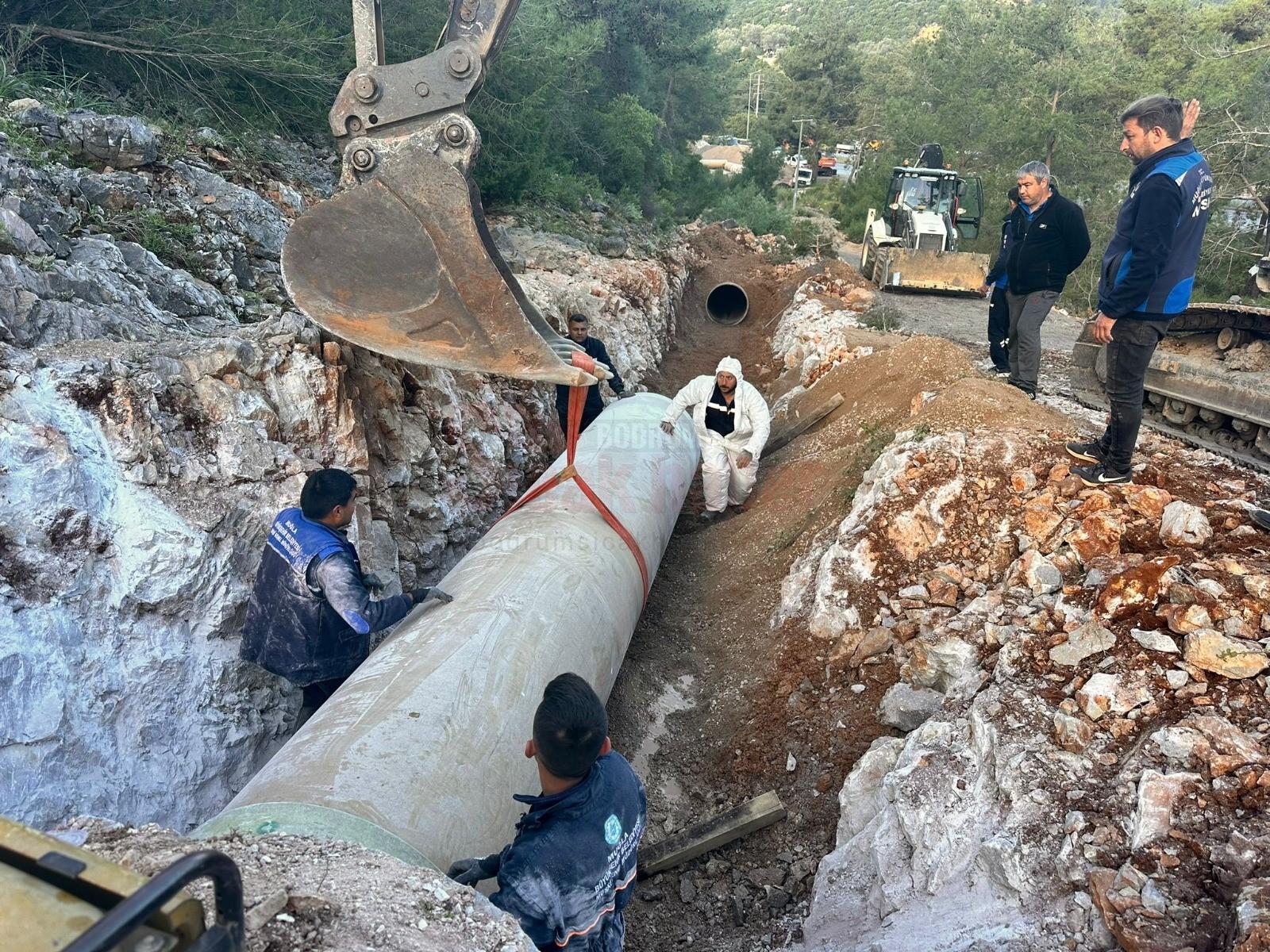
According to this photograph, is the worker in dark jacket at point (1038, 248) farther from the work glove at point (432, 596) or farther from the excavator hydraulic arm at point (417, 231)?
the work glove at point (432, 596)

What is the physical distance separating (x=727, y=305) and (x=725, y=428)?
30.4ft

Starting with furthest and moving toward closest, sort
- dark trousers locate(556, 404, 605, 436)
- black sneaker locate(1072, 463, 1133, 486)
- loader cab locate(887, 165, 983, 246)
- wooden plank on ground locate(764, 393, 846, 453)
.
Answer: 1. loader cab locate(887, 165, 983, 246)
2. wooden plank on ground locate(764, 393, 846, 453)
3. dark trousers locate(556, 404, 605, 436)
4. black sneaker locate(1072, 463, 1133, 486)

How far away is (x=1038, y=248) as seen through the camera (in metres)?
6.40

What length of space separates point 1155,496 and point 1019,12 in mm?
42540

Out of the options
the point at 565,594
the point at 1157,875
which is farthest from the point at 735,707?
the point at 1157,875

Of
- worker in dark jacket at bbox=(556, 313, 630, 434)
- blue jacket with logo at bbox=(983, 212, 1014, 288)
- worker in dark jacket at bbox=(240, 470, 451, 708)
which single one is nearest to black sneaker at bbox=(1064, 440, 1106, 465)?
blue jacket with logo at bbox=(983, 212, 1014, 288)

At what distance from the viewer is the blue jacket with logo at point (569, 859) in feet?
7.85

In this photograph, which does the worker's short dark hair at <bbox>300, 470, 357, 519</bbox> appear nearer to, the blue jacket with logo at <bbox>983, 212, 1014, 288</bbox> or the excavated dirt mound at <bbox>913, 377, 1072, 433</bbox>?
the excavated dirt mound at <bbox>913, 377, 1072, 433</bbox>

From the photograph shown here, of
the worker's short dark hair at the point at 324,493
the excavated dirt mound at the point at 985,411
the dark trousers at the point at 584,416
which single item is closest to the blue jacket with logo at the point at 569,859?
the worker's short dark hair at the point at 324,493

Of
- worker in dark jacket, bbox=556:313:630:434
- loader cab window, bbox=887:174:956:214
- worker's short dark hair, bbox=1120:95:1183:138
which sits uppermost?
loader cab window, bbox=887:174:956:214

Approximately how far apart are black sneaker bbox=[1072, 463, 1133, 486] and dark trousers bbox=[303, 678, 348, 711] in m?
4.38

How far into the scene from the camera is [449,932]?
2.11 metres

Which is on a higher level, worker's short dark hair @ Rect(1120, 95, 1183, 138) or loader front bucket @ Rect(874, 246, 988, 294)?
worker's short dark hair @ Rect(1120, 95, 1183, 138)

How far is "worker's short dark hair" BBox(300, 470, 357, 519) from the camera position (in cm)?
364
